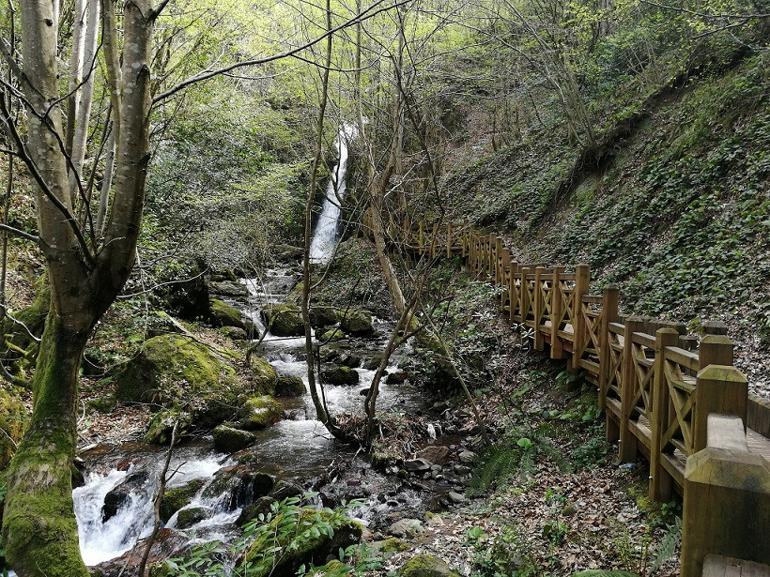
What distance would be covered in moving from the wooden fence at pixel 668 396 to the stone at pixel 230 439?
5.64 metres

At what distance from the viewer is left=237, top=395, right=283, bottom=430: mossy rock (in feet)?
29.7

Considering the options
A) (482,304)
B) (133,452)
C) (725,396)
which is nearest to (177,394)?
(133,452)

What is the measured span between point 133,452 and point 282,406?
3112 millimetres

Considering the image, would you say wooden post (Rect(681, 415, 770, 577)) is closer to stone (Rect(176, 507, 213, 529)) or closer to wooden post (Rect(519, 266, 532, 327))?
stone (Rect(176, 507, 213, 529))

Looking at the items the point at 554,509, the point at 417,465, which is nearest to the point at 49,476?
the point at 554,509

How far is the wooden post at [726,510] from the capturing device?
102 centimetres

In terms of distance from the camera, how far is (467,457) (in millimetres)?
7695

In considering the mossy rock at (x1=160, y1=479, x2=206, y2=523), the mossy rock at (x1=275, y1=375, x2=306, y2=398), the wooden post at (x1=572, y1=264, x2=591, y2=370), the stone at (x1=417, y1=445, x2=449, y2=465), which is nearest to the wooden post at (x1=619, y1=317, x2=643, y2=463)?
the wooden post at (x1=572, y1=264, x2=591, y2=370)

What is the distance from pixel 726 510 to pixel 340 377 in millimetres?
10909

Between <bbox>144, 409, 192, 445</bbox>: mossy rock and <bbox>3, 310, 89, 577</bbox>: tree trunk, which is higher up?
<bbox>3, 310, 89, 577</bbox>: tree trunk

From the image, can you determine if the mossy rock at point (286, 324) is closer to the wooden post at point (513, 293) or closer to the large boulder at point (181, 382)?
the large boulder at point (181, 382)

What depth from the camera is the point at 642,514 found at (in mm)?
4648

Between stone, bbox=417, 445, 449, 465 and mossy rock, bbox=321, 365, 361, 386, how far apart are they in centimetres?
387

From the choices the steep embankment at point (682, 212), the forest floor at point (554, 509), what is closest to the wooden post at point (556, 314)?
the forest floor at point (554, 509)
